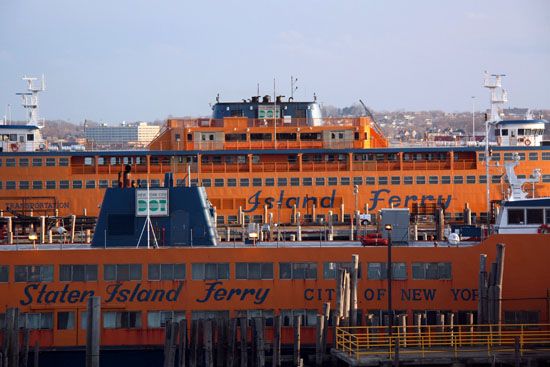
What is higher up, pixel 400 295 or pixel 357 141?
pixel 357 141

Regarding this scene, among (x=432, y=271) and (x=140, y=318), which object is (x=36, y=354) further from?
(x=432, y=271)

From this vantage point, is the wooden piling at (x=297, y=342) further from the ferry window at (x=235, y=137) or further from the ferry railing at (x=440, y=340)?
the ferry window at (x=235, y=137)

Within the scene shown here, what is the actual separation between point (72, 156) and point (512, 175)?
37.8 m

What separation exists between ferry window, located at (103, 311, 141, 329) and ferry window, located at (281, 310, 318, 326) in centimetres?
431

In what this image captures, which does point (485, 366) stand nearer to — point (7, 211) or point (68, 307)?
point (68, 307)

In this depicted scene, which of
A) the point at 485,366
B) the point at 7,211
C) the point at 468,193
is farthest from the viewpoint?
the point at 468,193

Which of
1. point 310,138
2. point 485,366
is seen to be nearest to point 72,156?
point 310,138

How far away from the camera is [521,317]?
144 feet

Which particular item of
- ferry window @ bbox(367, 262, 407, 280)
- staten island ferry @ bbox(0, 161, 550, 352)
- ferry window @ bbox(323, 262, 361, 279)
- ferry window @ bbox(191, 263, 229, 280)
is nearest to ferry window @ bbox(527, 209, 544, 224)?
staten island ferry @ bbox(0, 161, 550, 352)

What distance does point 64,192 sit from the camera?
7912 cm

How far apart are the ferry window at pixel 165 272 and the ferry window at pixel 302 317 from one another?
3.24 m

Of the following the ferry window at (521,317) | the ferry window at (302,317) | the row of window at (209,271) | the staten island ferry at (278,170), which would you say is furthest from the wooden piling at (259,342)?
the staten island ferry at (278,170)

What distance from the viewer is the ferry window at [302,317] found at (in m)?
44.1

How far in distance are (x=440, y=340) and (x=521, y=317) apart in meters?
4.30
